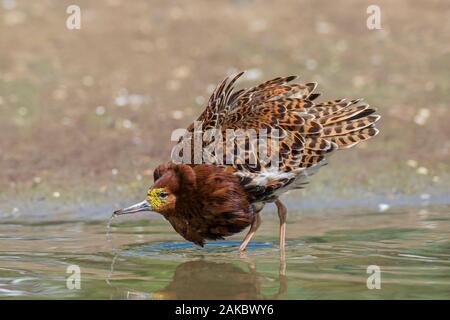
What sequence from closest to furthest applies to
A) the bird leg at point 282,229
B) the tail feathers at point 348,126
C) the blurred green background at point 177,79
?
the bird leg at point 282,229, the tail feathers at point 348,126, the blurred green background at point 177,79

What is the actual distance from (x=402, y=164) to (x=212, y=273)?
5368 millimetres

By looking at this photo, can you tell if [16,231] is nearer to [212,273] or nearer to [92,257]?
[92,257]

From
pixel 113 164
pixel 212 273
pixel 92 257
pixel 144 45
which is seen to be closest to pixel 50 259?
pixel 92 257

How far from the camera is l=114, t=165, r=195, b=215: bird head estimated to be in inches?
354

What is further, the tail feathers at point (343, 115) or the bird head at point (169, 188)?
the tail feathers at point (343, 115)

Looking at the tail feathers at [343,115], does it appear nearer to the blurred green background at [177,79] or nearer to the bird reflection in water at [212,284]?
the bird reflection in water at [212,284]

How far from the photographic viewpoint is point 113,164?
13258 mm

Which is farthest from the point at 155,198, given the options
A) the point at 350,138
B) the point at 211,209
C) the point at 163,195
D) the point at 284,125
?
the point at 350,138

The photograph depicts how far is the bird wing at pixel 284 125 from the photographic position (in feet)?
30.7

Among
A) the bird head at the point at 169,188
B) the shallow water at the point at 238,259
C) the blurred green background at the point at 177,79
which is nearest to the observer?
the shallow water at the point at 238,259

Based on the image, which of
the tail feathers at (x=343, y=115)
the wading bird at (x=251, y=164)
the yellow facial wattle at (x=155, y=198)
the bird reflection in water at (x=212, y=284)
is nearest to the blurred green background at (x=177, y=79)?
the tail feathers at (x=343, y=115)

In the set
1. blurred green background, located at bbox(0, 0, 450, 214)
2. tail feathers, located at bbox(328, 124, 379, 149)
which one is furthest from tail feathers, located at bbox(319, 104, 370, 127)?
blurred green background, located at bbox(0, 0, 450, 214)

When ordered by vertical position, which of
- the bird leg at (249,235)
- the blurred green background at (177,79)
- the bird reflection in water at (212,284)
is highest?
the blurred green background at (177,79)

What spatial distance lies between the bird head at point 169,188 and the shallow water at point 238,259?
0.51 metres
